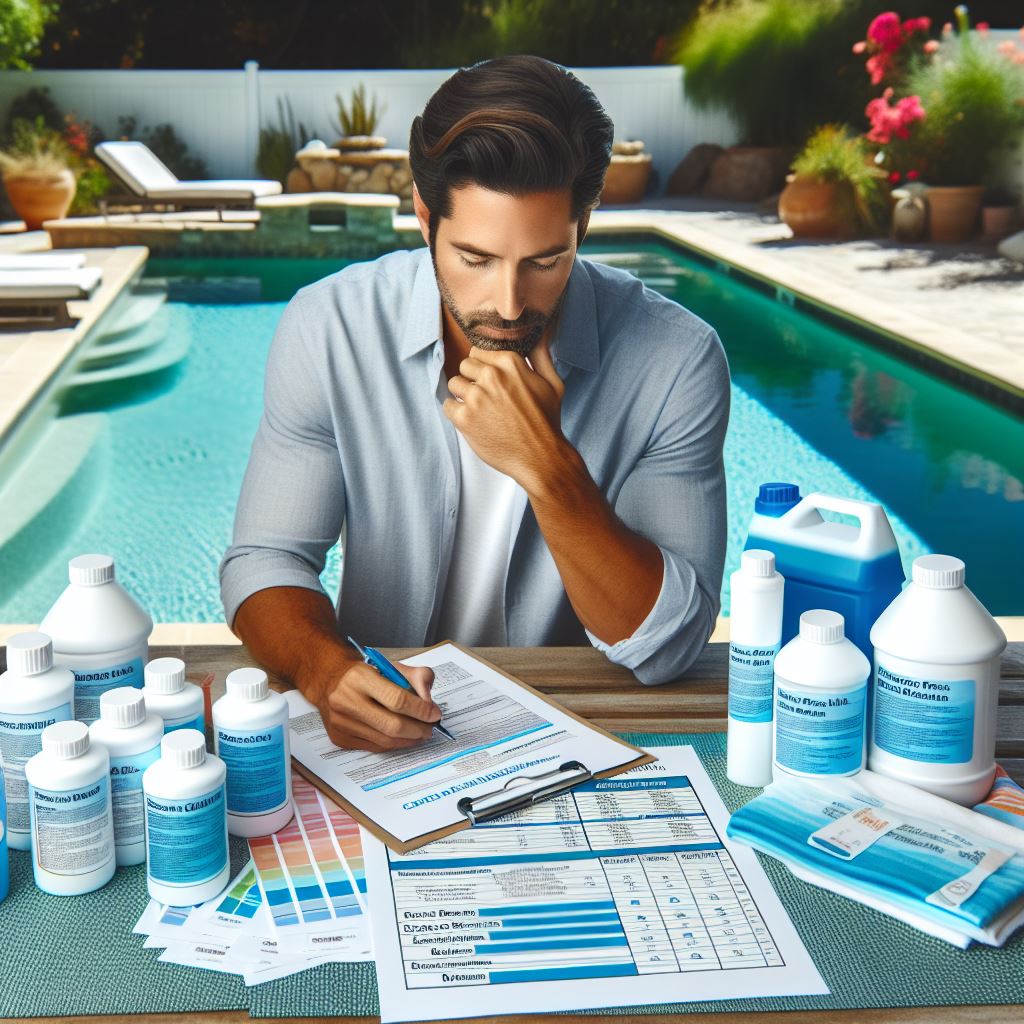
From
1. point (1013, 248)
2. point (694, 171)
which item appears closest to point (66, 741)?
point (1013, 248)

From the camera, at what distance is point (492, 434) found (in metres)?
1.51

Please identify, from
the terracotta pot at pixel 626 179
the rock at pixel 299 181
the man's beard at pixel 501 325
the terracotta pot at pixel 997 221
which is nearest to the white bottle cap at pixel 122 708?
the man's beard at pixel 501 325

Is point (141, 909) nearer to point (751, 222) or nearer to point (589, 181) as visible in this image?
point (589, 181)

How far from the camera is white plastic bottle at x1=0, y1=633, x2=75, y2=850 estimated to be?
1036mm

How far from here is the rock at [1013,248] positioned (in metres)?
9.48

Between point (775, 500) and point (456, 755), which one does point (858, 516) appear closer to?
point (775, 500)

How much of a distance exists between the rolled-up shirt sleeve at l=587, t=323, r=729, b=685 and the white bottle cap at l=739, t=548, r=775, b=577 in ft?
0.91

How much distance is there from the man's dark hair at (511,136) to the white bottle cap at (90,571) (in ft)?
2.21

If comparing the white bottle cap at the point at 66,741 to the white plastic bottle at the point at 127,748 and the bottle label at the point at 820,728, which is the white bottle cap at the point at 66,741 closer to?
the white plastic bottle at the point at 127,748

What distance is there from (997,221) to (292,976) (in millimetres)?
10944

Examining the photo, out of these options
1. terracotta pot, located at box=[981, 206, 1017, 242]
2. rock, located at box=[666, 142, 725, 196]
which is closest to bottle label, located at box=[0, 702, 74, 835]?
terracotta pot, located at box=[981, 206, 1017, 242]

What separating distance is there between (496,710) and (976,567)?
311 centimetres

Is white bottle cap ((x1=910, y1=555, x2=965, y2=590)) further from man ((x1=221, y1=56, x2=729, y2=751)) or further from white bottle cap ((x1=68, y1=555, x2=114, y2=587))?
white bottle cap ((x1=68, y1=555, x2=114, y2=587))

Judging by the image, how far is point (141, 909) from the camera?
99 centimetres
